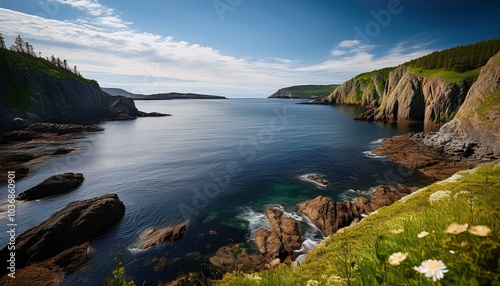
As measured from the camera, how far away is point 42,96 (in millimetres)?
90625

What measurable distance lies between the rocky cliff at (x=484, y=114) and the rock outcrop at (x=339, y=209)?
25787 mm

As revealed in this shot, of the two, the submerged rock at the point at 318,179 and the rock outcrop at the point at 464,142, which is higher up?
the rock outcrop at the point at 464,142

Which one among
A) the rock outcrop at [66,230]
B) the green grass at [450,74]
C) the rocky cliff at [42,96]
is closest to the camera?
the rock outcrop at [66,230]

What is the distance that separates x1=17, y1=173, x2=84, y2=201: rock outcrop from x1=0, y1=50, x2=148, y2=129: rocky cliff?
58360mm

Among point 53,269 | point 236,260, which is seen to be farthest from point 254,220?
point 53,269

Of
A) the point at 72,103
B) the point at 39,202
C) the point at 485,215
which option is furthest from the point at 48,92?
the point at 485,215

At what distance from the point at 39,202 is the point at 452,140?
67265mm

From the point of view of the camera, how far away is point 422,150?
147ft

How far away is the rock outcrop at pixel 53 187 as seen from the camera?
95.3ft

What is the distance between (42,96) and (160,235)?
4116 inches

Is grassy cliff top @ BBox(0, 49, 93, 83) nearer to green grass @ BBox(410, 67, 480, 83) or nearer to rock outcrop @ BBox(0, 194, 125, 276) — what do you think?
rock outcrop @ BBox(0, 194, 125, 276)

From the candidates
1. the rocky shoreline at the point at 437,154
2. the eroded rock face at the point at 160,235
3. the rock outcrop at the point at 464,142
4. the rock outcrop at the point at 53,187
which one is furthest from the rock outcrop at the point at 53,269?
the rock outcrop at the point at 464,142

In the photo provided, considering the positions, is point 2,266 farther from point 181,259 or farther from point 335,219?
point 335,219

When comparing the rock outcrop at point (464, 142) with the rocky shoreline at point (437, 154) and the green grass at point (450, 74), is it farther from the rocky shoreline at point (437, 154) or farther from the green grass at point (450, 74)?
the green grass at point (450, 74)
